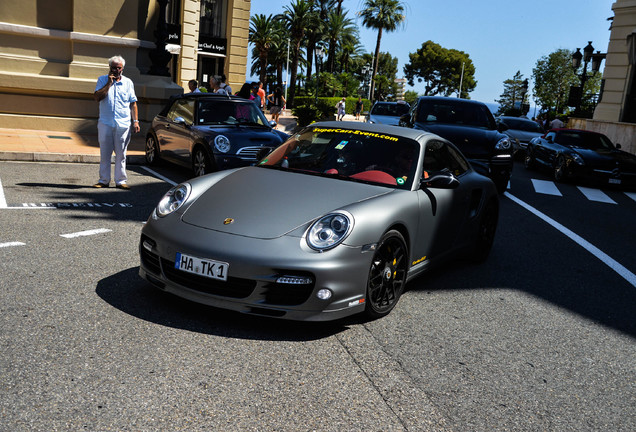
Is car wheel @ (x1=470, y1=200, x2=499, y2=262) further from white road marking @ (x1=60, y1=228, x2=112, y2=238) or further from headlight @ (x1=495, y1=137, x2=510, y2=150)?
headlight @ (x1=495, y1=137, x2=510, y2=150)

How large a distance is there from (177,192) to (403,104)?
19.1 m

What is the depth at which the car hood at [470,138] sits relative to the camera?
38.2 ft

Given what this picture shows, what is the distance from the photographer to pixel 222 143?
34.9 ft

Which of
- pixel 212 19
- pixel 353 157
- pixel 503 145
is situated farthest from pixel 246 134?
pixel 212 19

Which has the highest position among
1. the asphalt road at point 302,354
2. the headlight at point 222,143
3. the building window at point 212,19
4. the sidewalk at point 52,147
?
the building window at point 212,19

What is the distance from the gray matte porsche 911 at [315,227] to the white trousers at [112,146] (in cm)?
416

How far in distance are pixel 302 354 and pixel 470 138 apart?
8.50 m

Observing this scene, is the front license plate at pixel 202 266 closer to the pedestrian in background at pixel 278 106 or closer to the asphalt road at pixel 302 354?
the asphalt road at pixel 302 354

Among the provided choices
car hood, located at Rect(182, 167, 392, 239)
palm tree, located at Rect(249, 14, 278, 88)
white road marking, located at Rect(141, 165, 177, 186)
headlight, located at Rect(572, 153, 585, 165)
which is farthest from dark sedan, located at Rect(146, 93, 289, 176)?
palm tree, located at Rect(249, 14, 278, 88)

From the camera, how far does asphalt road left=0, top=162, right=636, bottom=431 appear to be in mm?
3289

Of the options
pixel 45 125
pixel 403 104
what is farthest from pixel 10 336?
pixel 403 104

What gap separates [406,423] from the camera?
3.32 m

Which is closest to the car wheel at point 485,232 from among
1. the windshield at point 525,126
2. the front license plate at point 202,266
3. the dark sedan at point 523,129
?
the front license plate at point 202,266

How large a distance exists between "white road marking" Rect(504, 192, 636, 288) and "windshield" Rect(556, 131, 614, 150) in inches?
251
